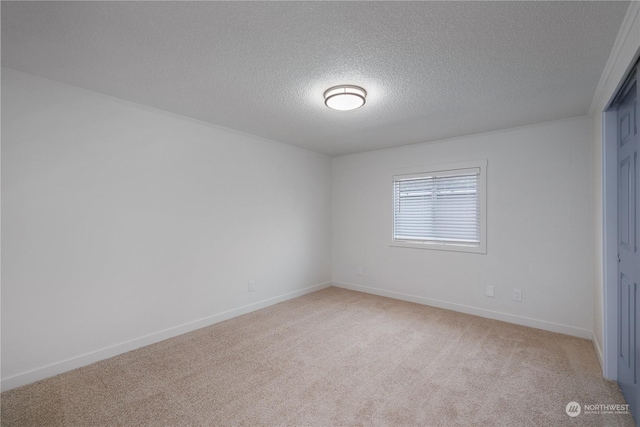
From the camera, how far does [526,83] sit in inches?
95.1

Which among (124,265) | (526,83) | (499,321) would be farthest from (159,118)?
(499,321)

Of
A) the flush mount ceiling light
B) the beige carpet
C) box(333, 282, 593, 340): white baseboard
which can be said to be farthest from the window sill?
the flush mount ceiling light

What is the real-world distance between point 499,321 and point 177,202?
402 centimetres

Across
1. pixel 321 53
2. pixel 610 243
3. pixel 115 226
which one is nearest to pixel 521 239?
pixel 610 243

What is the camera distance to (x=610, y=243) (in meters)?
2.35

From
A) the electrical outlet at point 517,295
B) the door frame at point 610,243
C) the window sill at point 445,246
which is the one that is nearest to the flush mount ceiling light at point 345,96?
the door frame at point 610,243

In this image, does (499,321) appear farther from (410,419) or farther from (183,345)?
(183,345)

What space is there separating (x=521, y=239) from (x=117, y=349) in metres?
4.45

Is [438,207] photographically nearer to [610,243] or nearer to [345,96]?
[610,243]

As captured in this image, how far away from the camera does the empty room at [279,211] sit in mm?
1838

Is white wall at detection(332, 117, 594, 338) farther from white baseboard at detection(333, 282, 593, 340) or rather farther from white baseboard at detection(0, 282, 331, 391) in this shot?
white baseboard at detection(0, 282, 331, 391)

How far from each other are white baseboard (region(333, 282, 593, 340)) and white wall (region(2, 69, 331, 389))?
5.66ft

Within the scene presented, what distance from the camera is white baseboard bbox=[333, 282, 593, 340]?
3193 mm

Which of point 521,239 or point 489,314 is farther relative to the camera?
point 489,314
